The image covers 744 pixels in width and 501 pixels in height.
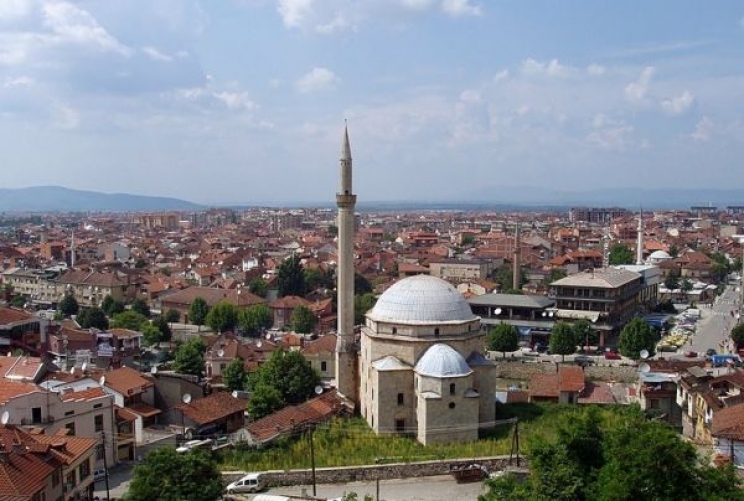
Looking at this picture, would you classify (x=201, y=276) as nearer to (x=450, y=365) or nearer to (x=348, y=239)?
(x=348, y=239)

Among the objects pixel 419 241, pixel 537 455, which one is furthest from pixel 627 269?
pixel 419 241

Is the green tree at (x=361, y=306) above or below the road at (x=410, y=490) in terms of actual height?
above

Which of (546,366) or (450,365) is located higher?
(450,365)

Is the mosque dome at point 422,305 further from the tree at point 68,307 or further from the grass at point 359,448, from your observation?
the tree at point 68,307

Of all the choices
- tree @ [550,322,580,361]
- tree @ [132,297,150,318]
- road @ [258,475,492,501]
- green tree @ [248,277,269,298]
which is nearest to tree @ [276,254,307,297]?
green tree @ [248,277,269,298]

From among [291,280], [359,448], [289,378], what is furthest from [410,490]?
[291,280]

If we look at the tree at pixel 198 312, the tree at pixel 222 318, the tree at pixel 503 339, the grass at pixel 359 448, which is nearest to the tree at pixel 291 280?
the tree at pixel 198 312

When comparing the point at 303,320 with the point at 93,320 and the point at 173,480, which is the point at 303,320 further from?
the point at 173,480
